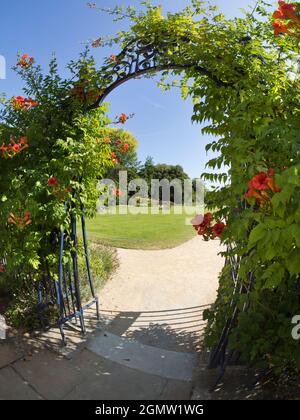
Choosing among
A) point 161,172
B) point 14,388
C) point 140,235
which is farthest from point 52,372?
point 161,172

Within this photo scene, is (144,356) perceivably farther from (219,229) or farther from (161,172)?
(161,172)

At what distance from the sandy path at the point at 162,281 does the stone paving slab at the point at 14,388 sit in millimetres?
2129

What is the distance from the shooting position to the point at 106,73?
11.8ft

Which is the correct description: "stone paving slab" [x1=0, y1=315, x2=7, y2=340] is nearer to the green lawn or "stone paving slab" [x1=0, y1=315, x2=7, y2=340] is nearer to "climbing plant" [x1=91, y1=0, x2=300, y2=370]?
"climbing plant" [x1=91, y1=0, x2=300, y2=370]

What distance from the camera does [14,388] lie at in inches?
115

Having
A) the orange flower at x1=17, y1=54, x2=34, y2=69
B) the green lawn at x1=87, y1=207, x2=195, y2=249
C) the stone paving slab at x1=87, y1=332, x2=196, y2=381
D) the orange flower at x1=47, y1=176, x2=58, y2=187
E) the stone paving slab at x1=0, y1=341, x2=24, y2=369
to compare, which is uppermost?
the orange flower at x1=17, y1=54, x2=34, y2=69

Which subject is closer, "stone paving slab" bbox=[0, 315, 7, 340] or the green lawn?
"stone paving slab" bbox=[0, 315, 7, 340]

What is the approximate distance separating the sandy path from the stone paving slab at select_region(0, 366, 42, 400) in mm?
2129

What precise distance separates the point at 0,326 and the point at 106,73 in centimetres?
348

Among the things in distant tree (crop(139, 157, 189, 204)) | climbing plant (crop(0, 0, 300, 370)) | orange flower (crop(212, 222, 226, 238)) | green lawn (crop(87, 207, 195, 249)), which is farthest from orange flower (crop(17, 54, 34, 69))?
distant tree (crop(139, 157, 189, 204))

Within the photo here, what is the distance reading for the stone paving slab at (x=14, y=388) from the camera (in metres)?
2.82

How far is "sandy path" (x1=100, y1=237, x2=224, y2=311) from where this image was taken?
17.7ft
